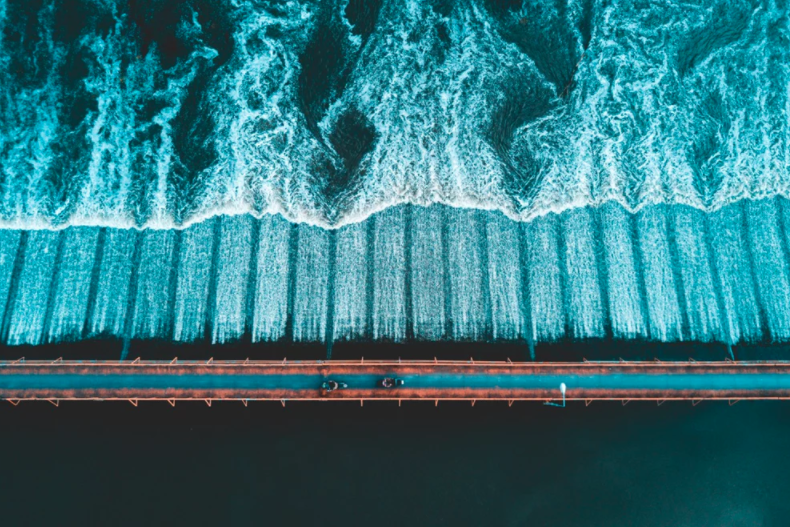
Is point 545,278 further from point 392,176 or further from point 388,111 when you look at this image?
point 388,111

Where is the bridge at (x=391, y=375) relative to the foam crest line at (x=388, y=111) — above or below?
below

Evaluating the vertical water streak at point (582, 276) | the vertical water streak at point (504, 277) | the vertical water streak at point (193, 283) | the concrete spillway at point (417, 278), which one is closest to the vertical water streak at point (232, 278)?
the concrete spillway at point (417, 278)

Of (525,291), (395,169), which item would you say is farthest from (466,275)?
(395,169)

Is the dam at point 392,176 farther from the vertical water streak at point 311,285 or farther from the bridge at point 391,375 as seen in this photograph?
the bridge at point 391,375

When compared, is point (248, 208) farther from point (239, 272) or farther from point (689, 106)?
point (689, 106)
